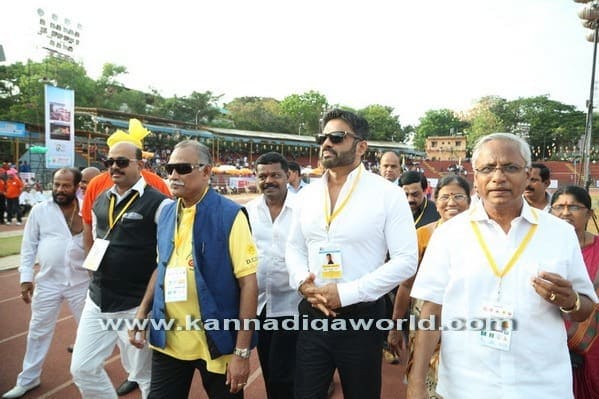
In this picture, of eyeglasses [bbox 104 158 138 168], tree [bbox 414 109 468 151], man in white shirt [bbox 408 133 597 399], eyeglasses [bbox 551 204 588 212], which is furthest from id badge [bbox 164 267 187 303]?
tree [bbox 414 109 468 151]

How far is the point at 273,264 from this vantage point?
334 centimetres

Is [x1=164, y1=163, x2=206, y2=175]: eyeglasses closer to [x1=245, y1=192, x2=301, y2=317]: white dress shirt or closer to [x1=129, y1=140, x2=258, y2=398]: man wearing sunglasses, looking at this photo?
[x1=129, y1=140, x2=258, y2=398]: man wearing sunglasses

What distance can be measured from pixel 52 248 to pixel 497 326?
3904 millimetres

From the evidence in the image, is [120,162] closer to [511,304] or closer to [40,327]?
[40,327]

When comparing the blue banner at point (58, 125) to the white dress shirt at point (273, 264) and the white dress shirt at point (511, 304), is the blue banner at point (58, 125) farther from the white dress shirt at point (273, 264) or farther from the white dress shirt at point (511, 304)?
the white dress shirt at point (511, 304)

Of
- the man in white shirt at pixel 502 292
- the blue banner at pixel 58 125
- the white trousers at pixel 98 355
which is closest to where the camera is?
the man in white shirt at pixel 502 292

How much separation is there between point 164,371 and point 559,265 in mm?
2211

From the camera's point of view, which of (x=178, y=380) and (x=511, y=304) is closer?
(x=511, y=304)

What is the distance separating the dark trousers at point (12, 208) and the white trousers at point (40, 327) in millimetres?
12031

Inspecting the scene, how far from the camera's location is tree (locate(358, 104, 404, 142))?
78.6m

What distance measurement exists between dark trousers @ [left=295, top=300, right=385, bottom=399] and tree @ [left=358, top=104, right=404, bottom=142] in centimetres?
7620

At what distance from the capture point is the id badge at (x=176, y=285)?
2.47m

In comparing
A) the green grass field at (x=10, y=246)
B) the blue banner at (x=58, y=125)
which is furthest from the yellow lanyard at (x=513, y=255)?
the blue banner at (x=58, y=125)

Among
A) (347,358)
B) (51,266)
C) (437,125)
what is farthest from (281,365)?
(437,125)
